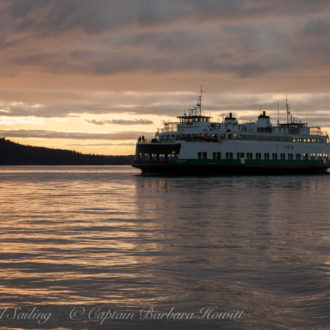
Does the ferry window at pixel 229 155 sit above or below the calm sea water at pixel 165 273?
above

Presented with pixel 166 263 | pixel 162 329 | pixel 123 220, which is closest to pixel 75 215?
pixel 123 220

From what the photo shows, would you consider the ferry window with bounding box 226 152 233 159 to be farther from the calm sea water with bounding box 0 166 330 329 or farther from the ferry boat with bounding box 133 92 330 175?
the calm sea water with bounding box 0 166 330 329

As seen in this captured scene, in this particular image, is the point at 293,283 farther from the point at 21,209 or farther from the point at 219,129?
the point at 219,129

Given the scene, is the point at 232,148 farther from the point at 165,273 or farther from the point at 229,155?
the point at 165,273

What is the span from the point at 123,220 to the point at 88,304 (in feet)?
53.0

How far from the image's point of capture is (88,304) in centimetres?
1063

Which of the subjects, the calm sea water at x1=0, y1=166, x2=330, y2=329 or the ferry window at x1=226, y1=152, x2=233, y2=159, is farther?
the ferry window at x1=226, y1=152, x2=233, y2=159

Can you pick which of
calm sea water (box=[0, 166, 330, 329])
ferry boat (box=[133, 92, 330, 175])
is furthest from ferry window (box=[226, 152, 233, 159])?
calm sea water (box=[0, 166, 330, 329])

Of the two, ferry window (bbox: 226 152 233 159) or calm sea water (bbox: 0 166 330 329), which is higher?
ferry window (bbox: 226 152 233 159)

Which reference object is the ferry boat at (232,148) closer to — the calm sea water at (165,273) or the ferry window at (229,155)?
the ferry window at (229,155)

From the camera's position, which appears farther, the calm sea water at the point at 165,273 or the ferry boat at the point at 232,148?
the ferry boat at the point at 232,148

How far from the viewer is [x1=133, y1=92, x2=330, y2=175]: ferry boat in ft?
308

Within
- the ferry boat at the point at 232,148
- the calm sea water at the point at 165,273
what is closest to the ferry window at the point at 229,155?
the ferry boat at the point at 232,148

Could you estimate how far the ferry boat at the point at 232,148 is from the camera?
9388cm
